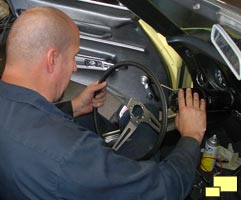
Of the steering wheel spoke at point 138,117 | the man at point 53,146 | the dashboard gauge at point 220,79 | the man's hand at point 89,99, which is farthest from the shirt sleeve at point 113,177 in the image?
the man's hand at point 89,99

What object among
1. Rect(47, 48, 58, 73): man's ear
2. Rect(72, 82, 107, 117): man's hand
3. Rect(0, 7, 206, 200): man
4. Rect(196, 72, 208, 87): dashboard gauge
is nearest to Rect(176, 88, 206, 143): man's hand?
Rect(0, 7, 206, 200): man

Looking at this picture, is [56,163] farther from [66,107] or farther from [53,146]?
[66,107]

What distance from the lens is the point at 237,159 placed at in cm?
167

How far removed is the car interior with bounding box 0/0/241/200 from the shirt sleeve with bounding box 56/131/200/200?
0.81 feet

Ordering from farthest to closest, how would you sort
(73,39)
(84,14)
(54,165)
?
1. (84,14)
2. (73,39)
3. (54,165)

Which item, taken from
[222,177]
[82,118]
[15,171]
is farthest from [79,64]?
[15,171]

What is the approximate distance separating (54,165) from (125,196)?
22cm

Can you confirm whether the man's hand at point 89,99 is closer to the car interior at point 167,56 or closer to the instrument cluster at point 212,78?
the car interior at point 167,56

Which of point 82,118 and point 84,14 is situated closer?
point 82,118

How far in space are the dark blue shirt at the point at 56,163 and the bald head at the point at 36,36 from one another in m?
0.11

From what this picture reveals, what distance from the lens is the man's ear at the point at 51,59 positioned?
1.14 meters

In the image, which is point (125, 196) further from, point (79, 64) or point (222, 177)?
point (79, 64)

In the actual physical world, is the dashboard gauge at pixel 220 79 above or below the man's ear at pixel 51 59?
below

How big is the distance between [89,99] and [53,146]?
645 millimetres
